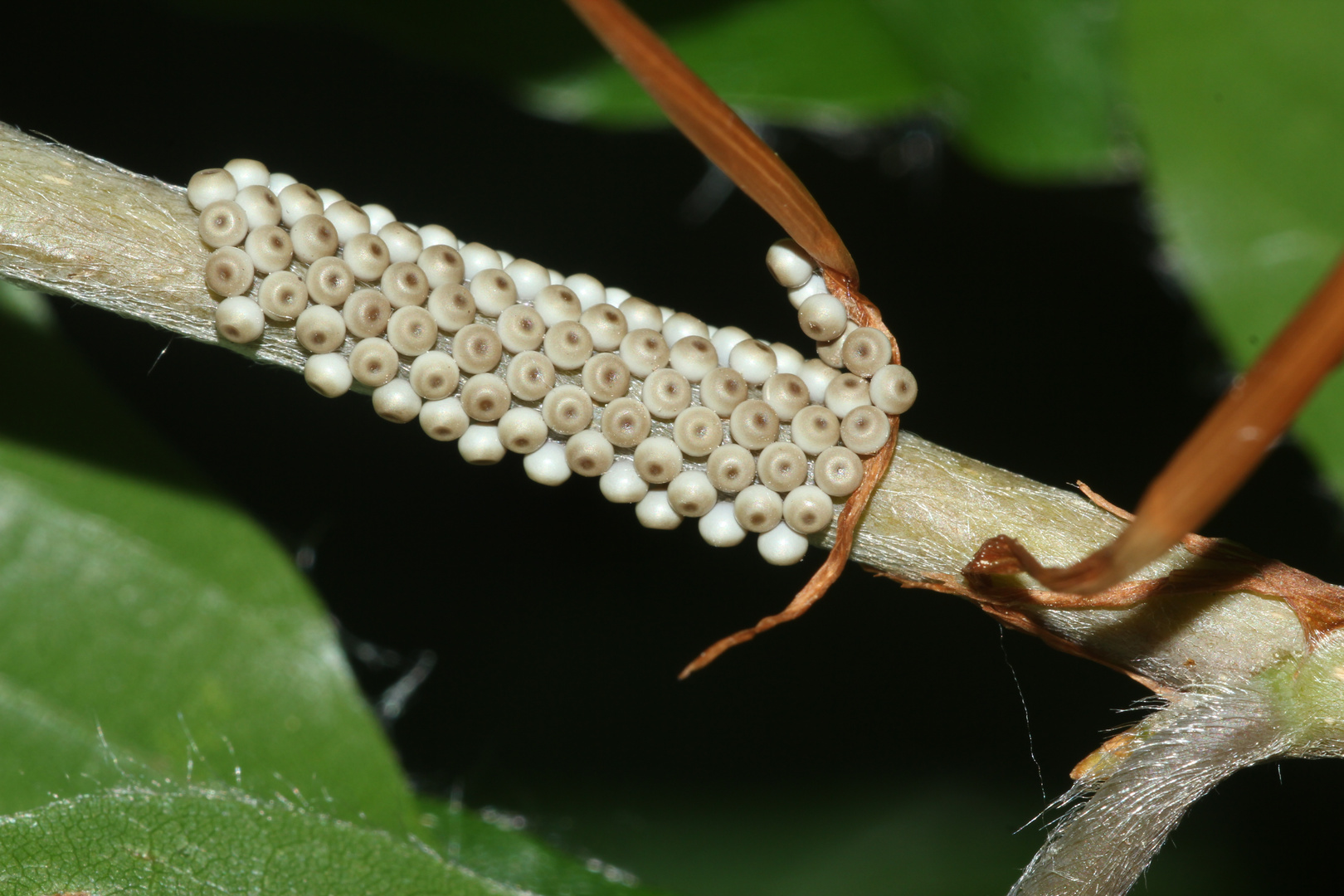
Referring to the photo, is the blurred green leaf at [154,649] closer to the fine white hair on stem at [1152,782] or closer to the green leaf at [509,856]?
the green leaf at [509,856]

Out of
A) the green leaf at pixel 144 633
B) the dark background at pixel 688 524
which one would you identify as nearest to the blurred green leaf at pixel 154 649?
the green leaf at pixel 144 633

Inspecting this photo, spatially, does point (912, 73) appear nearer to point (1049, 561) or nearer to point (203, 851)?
point (1049, 561)

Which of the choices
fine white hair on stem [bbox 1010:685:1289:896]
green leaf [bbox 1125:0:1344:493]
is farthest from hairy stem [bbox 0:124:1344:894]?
green leaf [bbox 1125:0:1344:493]

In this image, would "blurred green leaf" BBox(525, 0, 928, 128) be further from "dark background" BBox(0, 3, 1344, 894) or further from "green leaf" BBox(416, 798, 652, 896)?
"green leaf" BBox(416, 798, 652, 896)

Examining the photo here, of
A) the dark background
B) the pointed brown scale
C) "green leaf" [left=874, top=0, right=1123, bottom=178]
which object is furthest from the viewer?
the dark background

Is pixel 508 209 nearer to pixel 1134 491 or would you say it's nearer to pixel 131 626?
pixel 131 626

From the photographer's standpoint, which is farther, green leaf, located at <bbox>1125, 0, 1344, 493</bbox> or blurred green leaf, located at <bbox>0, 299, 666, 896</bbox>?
green leaf, located at <bbox>1125, 0, 1344, 493</bbox>

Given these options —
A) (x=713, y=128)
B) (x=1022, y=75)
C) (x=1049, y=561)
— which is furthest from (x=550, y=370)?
(x=1022, y=75)
